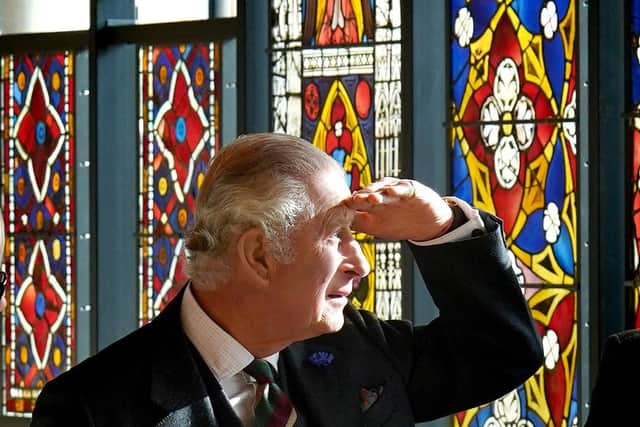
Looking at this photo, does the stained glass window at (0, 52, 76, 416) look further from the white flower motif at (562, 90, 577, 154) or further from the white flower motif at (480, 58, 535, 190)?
the white flower motif at (562, 90, 577, 154)

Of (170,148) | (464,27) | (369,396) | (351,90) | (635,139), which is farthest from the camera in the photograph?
(170,148)

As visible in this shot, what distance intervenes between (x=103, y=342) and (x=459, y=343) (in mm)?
3697

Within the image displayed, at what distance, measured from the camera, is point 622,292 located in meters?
4.79

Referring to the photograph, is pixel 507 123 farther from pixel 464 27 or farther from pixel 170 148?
pixel 170 148

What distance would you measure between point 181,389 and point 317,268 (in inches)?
11.8

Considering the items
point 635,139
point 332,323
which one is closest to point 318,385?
point 332,323

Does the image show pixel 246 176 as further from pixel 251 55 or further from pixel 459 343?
pixel 251 55

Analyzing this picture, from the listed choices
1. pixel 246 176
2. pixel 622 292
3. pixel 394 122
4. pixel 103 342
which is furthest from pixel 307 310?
pixel 103 342

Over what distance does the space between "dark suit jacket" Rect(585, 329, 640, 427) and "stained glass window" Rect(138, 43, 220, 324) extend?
367cm

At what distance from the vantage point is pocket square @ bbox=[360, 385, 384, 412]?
8.21 feet

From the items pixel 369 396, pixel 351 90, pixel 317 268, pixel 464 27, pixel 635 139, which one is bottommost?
pixel 369 396

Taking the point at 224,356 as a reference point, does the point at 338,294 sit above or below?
above

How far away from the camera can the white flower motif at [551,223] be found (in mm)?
4984

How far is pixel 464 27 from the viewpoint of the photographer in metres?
5.17
